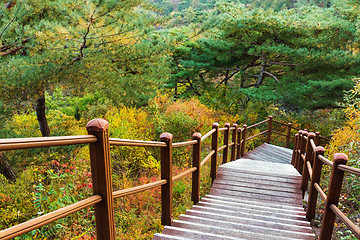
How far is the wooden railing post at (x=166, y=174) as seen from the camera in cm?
264

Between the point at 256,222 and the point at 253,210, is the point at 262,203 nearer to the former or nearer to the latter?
the point at 253,210

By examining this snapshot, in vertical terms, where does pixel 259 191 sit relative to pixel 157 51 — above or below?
below

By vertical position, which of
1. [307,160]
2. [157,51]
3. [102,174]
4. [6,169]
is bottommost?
[6,169]

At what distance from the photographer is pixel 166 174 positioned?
2.71 m

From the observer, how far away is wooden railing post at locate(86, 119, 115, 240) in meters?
1.51

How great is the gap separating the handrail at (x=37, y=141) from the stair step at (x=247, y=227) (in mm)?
2092

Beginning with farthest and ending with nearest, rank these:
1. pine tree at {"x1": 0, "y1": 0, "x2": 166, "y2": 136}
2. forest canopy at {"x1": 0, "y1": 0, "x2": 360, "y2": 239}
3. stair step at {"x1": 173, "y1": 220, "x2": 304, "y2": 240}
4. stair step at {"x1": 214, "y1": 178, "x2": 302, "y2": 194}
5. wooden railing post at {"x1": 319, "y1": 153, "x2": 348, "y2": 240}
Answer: pine tree at {"x1": 0, "y1": 0, "x2": 166, "y2": 136}, forest canopy at {"x1": 0, "y1": 0, "x2": 360, "y2": 239}, stair step at {"x1": 214, "y1": 178, "x2": 302, "y2": 194}, stair step at {"x1": 173, "y1": 220, "x2": 304, "y2": 240}, wooden railing post at {"x1": 319, "y1": 153, "x2": 348, "y2": 240}

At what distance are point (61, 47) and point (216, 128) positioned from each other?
415 cm

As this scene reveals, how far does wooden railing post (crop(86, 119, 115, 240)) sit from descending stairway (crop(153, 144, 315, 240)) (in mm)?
964

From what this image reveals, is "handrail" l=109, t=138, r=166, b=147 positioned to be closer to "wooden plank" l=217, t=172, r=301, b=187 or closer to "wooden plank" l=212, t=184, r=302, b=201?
"wooden plank" l=212, t=184, r=302, b=201

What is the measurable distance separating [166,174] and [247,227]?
1241 millimetres

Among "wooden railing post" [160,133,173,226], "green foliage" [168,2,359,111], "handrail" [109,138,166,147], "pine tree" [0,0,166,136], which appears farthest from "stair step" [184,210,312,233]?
"green foliage" [168,2,359,111]

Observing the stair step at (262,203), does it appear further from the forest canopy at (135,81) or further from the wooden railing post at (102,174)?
the wooden railing post at (102,174)

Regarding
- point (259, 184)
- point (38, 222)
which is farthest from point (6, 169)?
point (38, 222)
